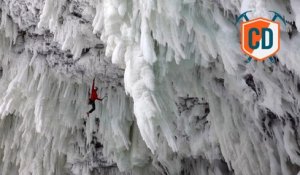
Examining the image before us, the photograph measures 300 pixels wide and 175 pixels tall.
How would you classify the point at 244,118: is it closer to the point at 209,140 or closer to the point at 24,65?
the point at 209,140

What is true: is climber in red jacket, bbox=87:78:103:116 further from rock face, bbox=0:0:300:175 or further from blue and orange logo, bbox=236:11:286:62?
blue and orange logo, bbox=236:11:286:62

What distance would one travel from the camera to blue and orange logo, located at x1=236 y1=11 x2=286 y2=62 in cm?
176

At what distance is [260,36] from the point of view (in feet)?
5.86

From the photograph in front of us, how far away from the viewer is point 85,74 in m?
3.14

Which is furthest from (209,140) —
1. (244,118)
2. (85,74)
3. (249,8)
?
(249,8)

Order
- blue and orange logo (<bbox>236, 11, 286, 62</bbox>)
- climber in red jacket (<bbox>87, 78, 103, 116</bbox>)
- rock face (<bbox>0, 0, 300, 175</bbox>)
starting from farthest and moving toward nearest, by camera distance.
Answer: climber in red jacket (<bbox>87, 78, 103, 116</bbox>)
rock face (<bbox>0, 0, 300, 175</bbox>)
blue and orange logo (<bbox>236, 11, 286, 62</bbox>)

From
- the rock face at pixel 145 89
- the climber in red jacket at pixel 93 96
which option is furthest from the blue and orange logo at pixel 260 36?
the climber in red jacket at pixel 93 96

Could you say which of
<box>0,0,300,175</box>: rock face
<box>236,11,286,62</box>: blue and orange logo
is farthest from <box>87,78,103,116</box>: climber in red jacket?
<box>236,11,286,62</box>: blue and orange logo

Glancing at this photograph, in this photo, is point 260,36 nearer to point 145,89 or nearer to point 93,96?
point 145,89

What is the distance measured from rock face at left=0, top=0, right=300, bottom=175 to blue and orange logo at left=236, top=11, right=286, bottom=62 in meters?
0.05

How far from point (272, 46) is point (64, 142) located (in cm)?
241

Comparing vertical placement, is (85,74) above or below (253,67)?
above

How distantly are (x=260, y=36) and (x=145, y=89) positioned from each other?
0.66m

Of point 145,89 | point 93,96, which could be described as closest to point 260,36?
point 145,89
